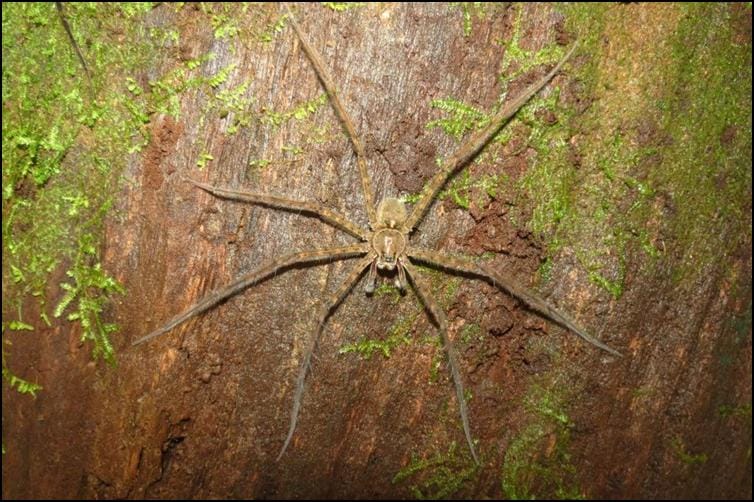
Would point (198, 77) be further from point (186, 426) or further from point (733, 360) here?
point (733, 360)

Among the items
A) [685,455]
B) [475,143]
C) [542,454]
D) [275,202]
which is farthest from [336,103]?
[685,455]

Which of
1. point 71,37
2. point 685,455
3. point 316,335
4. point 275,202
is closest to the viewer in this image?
point 71,37

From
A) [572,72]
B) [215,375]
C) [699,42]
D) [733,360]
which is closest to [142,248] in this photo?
[215,375]

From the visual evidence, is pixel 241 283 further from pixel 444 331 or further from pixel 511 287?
pixel 511 287

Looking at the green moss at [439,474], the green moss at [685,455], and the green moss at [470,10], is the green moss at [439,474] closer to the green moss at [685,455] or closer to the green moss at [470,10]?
the green moss at [685,455]

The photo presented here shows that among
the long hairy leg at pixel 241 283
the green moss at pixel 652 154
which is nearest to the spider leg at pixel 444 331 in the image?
the long hairy leg at pixel 241 283

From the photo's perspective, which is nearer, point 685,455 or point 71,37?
point 71,37
